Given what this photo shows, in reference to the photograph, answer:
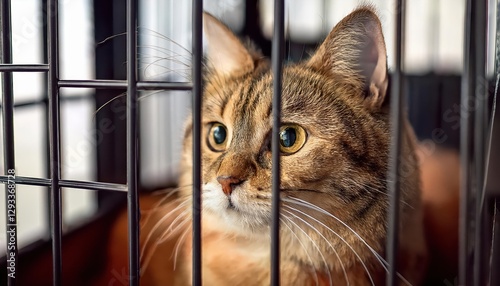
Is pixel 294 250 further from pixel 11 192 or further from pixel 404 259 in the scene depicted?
pixel 11 192

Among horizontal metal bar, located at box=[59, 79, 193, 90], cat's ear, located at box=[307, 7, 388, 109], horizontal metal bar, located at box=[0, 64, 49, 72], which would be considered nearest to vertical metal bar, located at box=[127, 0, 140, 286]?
horizontal metal bar, located at box=[59, 79, 193, 90]

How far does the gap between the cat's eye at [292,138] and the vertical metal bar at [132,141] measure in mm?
206

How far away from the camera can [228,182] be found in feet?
2.16

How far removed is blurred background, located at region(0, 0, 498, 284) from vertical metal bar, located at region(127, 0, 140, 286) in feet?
0.48

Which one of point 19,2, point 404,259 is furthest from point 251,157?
point 19,2

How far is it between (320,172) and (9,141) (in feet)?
1.30

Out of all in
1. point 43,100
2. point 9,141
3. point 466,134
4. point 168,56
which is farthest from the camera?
point 43,100

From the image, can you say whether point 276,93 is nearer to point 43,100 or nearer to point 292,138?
point 292,138

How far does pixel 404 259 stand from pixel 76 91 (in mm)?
814

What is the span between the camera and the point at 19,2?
827mm

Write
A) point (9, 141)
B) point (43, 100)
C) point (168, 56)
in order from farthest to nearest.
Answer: point (43, 100) → point (168, 56) → point (9, 141)

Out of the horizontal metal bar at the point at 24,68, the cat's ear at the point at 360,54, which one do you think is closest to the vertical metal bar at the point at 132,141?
the horizontal metal bar at the point at 24,68

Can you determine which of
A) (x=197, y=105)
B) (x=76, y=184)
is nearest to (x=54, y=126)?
(x=76, y=184)

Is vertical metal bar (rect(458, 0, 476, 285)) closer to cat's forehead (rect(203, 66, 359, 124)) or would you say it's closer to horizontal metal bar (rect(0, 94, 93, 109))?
cat's forehead (rect(203, 66, 359, 124))
